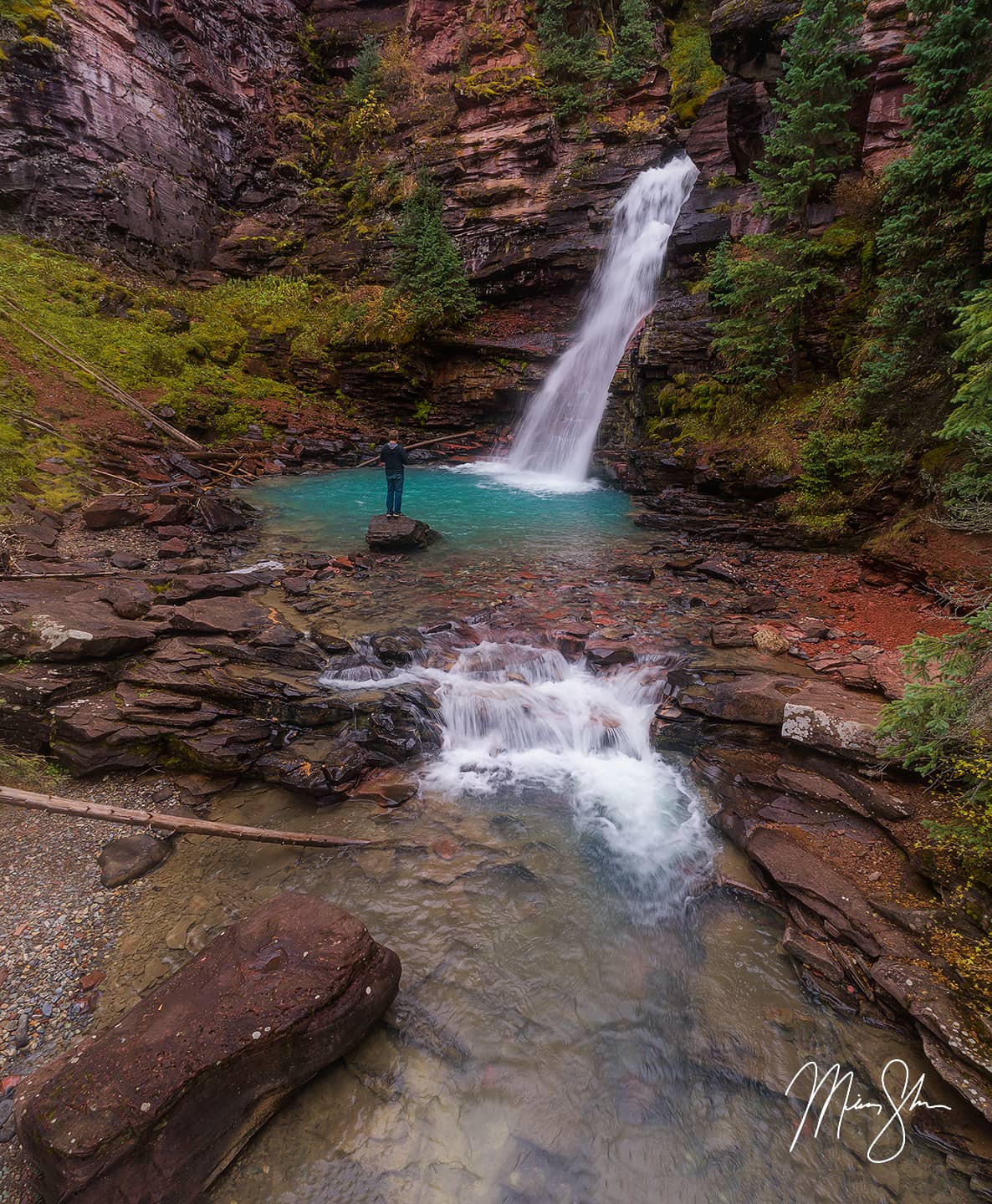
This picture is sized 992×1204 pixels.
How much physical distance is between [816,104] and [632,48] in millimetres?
15464

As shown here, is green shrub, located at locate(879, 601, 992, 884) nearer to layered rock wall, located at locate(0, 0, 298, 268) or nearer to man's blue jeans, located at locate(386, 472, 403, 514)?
man's blue jeans, located at locate(386, 472, 403, 514)

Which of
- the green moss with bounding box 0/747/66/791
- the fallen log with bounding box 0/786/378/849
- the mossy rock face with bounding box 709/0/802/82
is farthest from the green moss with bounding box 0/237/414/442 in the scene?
the fallen log with bounding box 0/786/378/849

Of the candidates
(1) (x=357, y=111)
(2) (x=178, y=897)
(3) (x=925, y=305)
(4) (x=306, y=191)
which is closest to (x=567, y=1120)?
(2) (x=178, y=897)

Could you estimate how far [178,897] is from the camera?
175 inches

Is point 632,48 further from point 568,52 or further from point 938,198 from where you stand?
point 938,198

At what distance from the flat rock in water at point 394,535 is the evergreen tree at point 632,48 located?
78.9 feet

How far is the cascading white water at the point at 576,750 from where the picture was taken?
5523 mm

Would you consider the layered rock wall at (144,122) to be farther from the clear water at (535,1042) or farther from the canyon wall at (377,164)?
the clear water at (535,1042)

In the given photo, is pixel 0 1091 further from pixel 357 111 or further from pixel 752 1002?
pixel 357 111

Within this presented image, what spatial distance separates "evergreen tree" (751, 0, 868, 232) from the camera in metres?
11.3

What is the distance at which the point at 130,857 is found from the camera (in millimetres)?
4668

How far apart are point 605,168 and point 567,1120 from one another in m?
28.3
